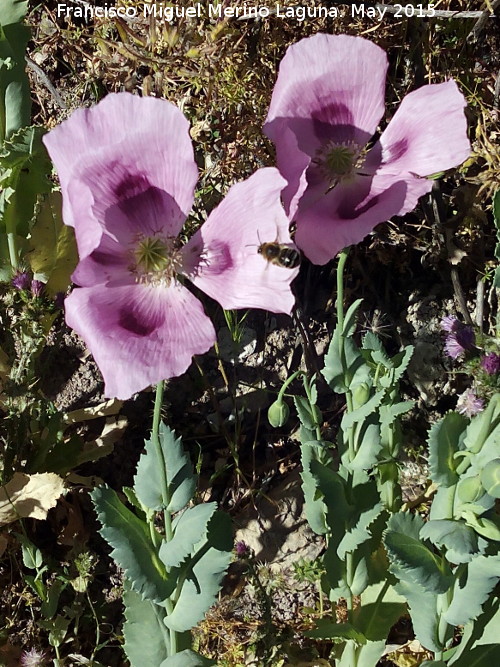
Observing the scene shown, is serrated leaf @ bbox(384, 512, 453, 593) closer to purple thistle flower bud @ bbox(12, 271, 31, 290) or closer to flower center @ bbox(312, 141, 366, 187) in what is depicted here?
flower center @ bbox(312, 141, 366, 187)

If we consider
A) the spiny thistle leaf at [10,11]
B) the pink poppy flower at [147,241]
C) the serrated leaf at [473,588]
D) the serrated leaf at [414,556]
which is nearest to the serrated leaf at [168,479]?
the pink poppy flower at [147,241]

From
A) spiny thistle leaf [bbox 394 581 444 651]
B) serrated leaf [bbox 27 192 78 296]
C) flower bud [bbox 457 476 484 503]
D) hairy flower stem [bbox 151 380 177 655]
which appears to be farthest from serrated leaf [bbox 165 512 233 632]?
serrated leaf [bbox 27 192 78 296]

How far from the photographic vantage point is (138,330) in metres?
1.50

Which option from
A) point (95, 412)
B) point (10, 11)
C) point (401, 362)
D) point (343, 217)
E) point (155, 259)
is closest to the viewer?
point (343, 217)

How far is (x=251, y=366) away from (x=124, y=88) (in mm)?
1260

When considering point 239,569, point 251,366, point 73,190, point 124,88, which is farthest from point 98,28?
point 239,569

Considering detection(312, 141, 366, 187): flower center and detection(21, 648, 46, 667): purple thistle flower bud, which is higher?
detection(312, 141, 366, 187): flower center

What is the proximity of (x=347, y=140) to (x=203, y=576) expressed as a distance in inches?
48.3

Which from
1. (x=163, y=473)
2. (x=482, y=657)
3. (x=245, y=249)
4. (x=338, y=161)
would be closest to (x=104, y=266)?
(x=245, y=249)

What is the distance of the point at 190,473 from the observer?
1.83 metres

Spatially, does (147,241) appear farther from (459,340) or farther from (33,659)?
(33,659)

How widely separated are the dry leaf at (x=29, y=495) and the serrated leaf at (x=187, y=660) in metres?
0.74

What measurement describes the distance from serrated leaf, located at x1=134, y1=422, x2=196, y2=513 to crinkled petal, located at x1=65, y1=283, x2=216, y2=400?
0.40m

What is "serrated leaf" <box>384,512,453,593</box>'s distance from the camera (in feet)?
5.76
